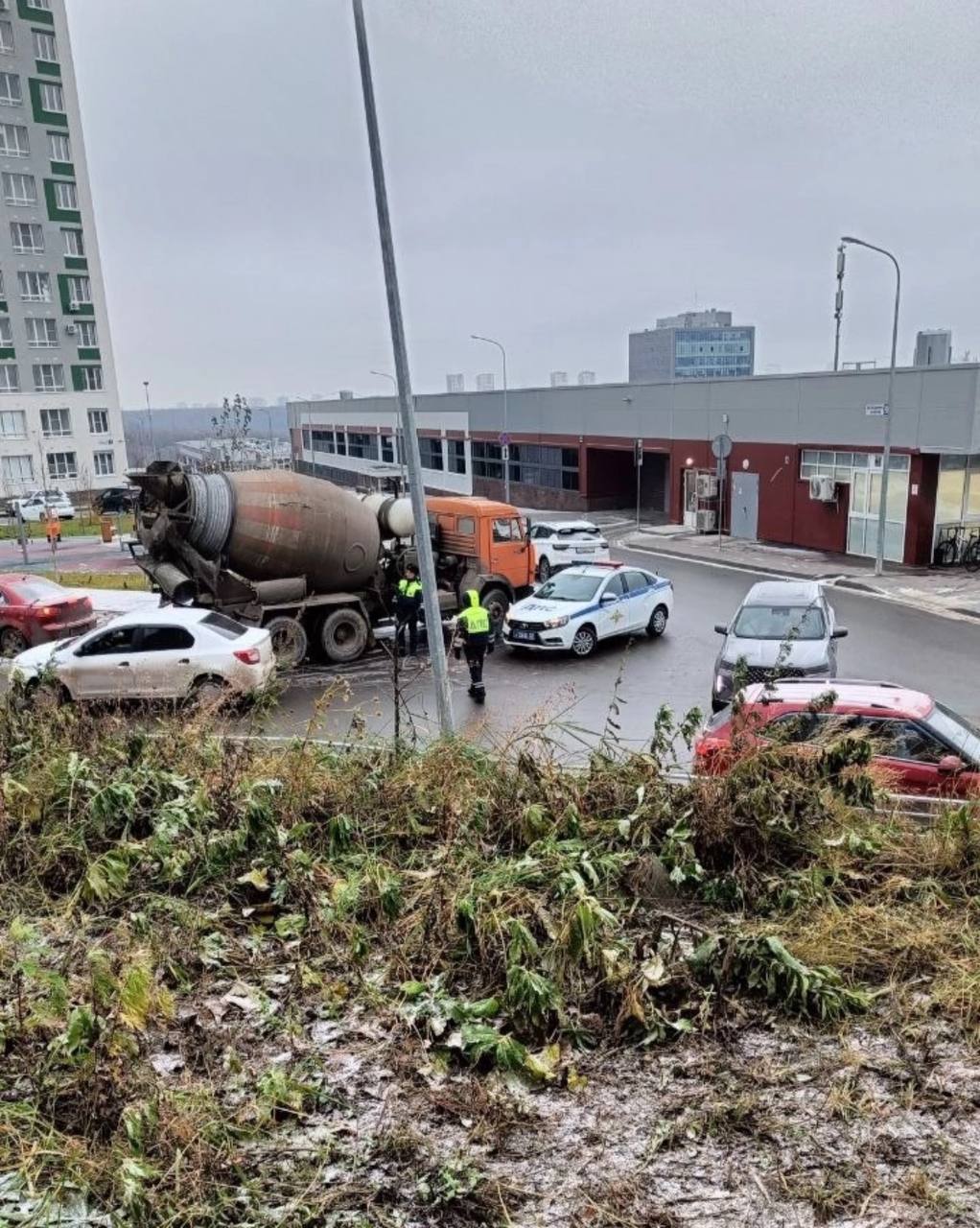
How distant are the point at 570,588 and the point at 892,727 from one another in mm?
8806

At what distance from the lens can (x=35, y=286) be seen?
174 ft

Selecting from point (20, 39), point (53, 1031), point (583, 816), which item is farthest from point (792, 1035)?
point (20, 39)

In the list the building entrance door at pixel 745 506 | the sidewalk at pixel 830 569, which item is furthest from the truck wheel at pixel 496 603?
the building entrance door at pixel 745 506

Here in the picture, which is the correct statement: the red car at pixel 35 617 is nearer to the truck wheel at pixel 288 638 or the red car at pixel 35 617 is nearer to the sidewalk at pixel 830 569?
the truck wheel at pixel 288 638

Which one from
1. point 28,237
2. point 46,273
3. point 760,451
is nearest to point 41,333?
point 46,273

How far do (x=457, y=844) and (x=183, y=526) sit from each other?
33.2 feet

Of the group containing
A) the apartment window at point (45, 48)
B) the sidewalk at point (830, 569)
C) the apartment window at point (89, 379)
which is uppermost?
the apartment window at point (45, 48)

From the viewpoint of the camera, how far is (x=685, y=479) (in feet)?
110

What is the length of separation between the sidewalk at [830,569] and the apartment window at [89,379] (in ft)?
131

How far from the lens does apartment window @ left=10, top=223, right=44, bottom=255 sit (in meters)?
52.1

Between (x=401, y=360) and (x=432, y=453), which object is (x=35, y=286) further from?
(x=401, y=360)

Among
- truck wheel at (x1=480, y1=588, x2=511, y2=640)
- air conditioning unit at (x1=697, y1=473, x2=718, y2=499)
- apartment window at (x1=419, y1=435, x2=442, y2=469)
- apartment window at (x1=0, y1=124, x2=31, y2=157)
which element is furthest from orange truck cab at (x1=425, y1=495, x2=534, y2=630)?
apartment window at (x1=0, y1=124, x2=31, y2=157)

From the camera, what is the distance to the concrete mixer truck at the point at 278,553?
47.5 feet

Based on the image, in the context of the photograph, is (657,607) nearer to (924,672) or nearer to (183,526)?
(924,672)
